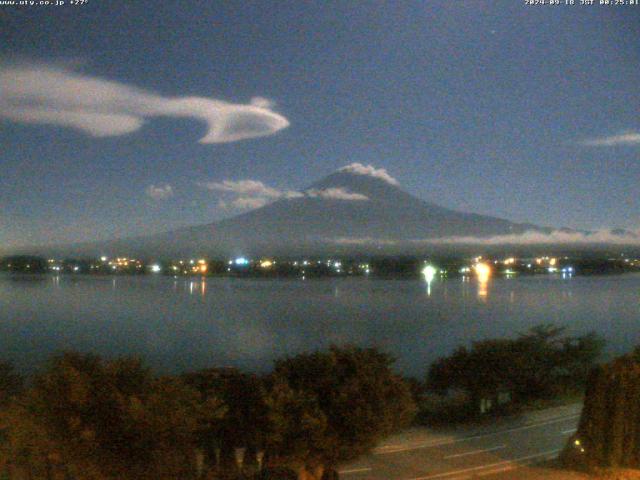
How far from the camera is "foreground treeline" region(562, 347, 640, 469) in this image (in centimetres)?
1113

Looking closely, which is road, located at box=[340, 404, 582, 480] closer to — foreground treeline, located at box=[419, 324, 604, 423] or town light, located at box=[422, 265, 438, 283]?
foreground treeline, located at box=[419, 324, 604, 423]

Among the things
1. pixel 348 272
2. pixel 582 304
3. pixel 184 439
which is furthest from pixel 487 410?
pixel 348 272

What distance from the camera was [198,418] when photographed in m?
7.55

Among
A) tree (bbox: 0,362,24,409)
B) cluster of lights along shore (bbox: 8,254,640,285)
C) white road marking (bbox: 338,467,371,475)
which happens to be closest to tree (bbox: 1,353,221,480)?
tree (bbox: 0,362,24,409)

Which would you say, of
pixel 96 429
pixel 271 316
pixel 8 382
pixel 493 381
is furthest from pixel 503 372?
pixel 271 316

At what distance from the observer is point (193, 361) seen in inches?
1331

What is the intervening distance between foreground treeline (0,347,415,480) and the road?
1203mm

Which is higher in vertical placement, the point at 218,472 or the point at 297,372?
the point at 297,372

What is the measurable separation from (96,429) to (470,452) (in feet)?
28.0

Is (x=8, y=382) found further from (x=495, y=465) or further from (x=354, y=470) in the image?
(x=495, y=465)

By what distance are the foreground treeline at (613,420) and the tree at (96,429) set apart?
6760mm

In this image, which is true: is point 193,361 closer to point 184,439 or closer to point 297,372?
point 297,372

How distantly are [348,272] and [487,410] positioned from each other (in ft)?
201

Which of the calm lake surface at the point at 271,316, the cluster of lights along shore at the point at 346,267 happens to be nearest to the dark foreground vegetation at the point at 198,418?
the calm lake surface at the point at 271,316
